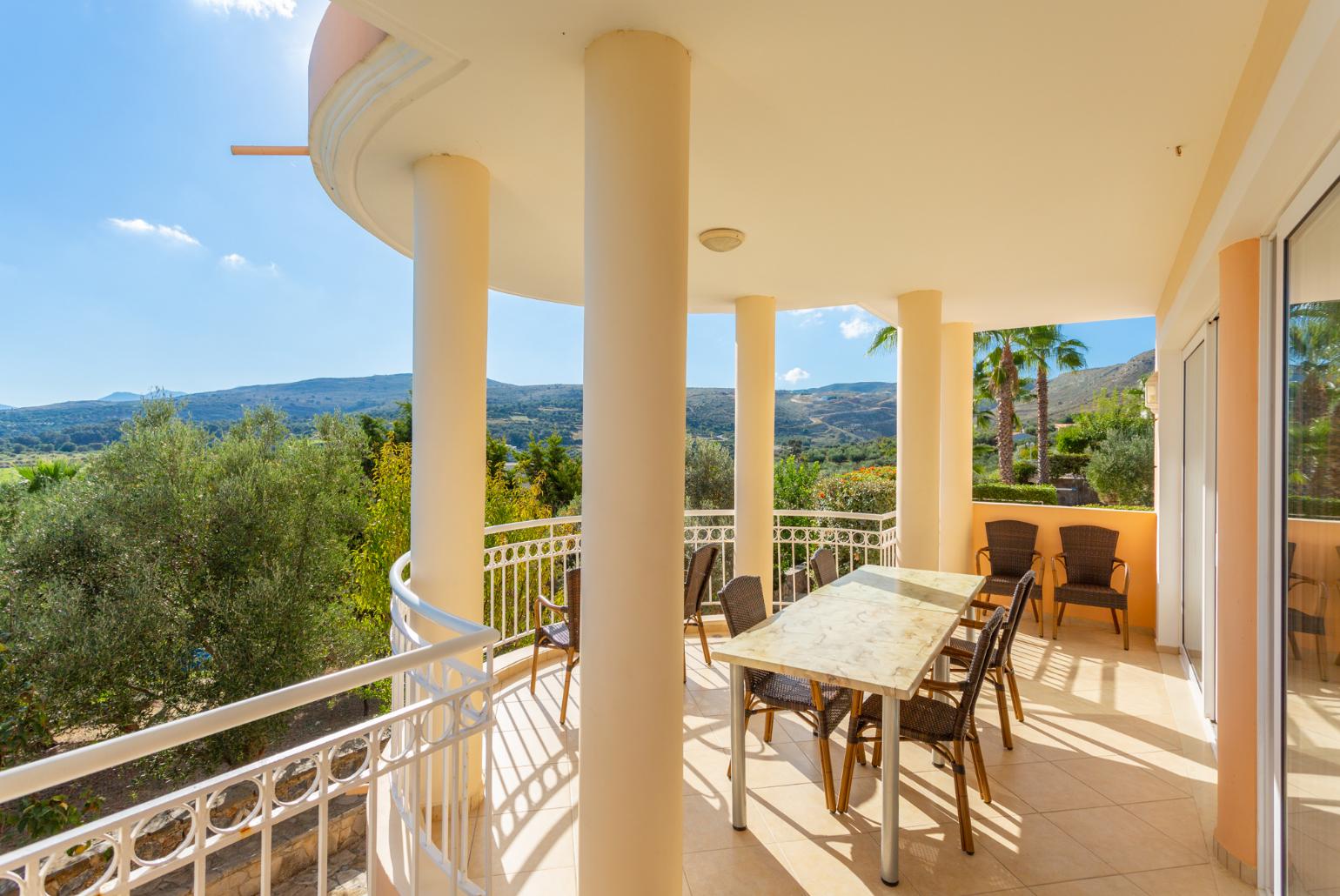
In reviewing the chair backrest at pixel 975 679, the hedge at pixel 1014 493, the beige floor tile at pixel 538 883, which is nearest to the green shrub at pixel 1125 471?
the hedge at pixel 1014 493

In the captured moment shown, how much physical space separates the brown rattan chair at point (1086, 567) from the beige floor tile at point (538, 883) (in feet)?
15.1

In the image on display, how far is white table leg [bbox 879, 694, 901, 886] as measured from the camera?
222 centimetres

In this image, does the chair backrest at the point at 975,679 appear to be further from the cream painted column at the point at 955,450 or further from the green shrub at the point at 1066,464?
the green shrub at the point at 1066,464

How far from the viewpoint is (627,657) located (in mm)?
1893

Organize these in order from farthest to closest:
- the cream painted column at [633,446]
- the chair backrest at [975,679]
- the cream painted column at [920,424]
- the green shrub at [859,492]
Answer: the green shrub at [859,492], the cream painted column at [920,424], the chair backrest at [975,679], the cream painted column at [633,446]

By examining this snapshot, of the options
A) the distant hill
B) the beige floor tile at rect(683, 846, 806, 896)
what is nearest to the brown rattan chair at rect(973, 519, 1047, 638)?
the beige floor tile at rect(683, 846, 806, 896)

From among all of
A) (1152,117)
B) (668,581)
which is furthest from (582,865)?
(1152,117)

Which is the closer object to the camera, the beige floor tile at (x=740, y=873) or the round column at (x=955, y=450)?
the beige floor tile at (x=740, y=873)

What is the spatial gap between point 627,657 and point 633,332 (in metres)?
0.97

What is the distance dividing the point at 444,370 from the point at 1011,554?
17.7 feet

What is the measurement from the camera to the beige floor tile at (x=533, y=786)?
107 inches

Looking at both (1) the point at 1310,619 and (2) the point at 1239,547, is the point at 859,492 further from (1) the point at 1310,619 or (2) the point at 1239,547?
(1) the point at 1310,619

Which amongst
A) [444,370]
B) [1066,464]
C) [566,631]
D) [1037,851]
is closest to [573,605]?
[566,631]

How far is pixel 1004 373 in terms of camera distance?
12.0 metres
